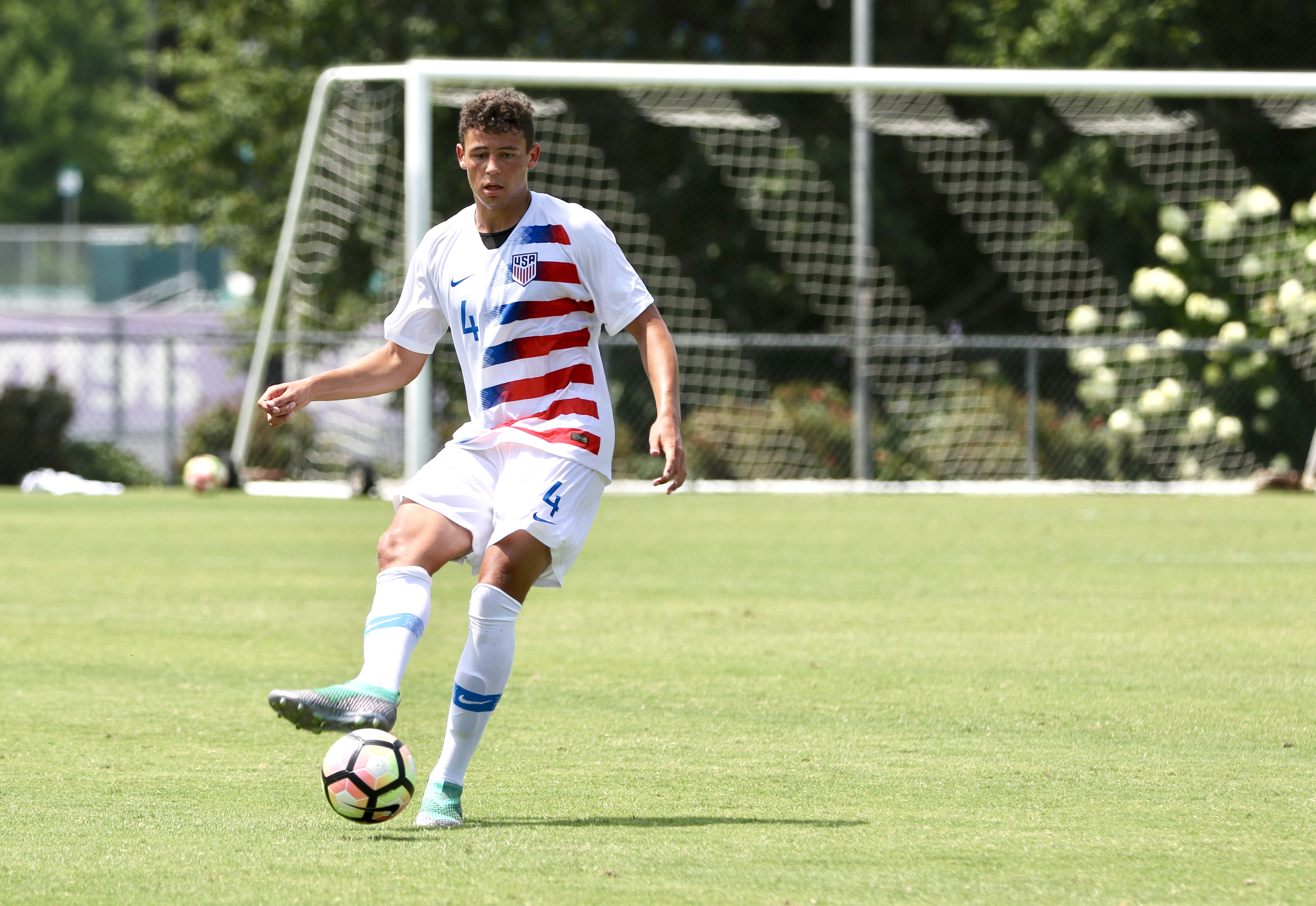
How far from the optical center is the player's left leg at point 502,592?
475cm

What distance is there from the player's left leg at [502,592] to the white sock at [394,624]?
15cm

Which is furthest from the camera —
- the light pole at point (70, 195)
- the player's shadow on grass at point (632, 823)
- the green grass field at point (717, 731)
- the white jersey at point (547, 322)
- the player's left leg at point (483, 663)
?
the light pole at point (70, 195)

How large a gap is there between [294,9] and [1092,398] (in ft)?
38.9

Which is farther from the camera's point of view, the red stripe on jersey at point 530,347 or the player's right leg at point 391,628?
the red stripe on jersey at point 530,347

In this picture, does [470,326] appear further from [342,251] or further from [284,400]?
[342,251]

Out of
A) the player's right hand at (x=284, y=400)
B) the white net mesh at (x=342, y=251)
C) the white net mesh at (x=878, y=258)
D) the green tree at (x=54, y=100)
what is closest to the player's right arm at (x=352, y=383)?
the player's right hand at (x=284, y=400)

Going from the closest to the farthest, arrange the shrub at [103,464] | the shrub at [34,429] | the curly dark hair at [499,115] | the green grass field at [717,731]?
the green grass field at [717,731]
the curly dark hair at [499,115]
the shrub at [34,429]
the shrub at [103,464]

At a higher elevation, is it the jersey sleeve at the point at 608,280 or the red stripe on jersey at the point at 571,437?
the jersey sleeve at the point at 608,280

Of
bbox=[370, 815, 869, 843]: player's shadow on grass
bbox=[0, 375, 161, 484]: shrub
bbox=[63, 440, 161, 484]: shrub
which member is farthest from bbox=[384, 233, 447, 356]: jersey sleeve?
bbox=[63, 440, 161, 484]: shrub

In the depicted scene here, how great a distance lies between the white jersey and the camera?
500 cm

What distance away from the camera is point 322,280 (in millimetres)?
22984

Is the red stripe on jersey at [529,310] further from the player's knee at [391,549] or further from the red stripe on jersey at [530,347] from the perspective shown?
the player's knee at [391,549]

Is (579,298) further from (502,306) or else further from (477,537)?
(477,537)

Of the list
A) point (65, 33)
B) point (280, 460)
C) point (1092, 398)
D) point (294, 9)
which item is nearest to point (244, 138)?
A: point (294, 9)
